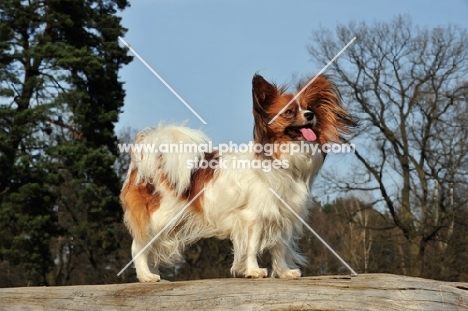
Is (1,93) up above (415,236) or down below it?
above

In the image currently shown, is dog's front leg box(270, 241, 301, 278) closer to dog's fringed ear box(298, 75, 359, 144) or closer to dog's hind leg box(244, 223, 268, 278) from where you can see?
dog's hind leg box(244, 223, 268, 278)

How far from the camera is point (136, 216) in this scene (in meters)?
6.84

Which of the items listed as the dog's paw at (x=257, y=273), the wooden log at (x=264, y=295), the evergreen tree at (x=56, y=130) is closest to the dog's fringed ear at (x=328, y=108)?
the dog's paw at (x=257, y=273)

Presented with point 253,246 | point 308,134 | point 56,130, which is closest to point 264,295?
point 253,246

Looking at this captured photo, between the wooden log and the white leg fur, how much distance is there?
0.85 m

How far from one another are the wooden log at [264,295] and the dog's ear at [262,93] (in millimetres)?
1717

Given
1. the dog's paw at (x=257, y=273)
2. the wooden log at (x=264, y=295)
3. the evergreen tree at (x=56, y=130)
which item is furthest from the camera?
the evergreen tree at (x=56, y=130)

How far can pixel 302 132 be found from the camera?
20.7 ft

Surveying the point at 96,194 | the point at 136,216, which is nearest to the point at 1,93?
the point at 96,194

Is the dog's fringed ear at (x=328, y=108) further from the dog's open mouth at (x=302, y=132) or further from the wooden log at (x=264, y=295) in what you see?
the wooden log at (x=264, y=295)

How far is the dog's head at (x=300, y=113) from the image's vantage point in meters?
6.33

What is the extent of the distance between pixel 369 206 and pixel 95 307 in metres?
19.1

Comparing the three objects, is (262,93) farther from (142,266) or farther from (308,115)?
(142,266)

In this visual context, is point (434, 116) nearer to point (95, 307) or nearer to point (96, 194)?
point (96, 194)
